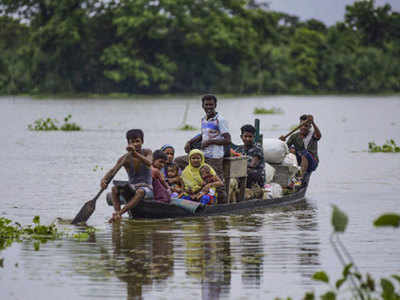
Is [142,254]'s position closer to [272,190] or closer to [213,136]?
[213,136]

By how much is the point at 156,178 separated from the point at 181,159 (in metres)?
1.22

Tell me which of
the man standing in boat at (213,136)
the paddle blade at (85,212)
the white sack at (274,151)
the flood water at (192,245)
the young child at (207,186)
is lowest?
the flood water at (192,245)

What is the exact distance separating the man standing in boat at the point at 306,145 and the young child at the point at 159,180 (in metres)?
3.34

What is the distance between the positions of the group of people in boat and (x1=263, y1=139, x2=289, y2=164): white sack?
568 mm

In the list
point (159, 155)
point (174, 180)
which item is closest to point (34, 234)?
point (159, 155)

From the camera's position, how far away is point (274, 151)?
1309 cm

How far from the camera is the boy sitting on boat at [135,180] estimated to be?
34.0 ft

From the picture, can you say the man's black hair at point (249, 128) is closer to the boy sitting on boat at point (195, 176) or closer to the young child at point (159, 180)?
the boy sitting on boat at point (195, 176)

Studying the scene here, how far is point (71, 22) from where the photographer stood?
223ft

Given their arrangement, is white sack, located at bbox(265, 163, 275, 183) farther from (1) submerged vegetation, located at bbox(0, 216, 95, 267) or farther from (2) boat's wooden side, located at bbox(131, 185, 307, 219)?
(1) submerged vegetation, located at bbox(0, 216, 95, 267)

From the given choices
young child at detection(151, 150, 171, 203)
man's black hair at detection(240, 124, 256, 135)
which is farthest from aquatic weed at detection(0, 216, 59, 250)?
man's black hair at detection(240, 124, 256, 135)

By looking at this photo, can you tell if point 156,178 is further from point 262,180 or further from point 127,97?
point 127,97

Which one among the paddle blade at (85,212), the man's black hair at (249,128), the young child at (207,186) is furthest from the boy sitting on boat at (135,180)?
the man's black hair at (249,128)

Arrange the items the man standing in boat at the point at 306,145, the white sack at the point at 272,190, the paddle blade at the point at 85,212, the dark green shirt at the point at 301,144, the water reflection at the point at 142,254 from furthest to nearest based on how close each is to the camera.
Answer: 1. the dark green shirt at the point at 301,144
2. the man standing in boat at the point at 306,145
3. the white sack at the point at 272,190
4. the paddle blade at the point at 85,212
5. the water reflection at the point at 142,254
